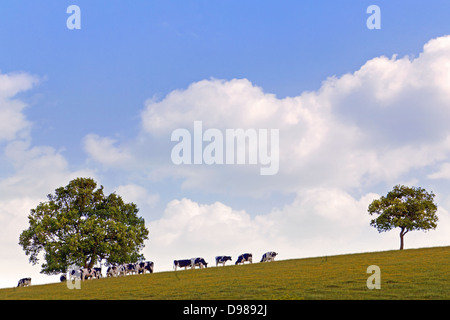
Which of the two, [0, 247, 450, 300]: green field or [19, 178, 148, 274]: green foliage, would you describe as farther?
[19, 178, 148, 274]: green foliage

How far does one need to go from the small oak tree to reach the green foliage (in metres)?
35.2

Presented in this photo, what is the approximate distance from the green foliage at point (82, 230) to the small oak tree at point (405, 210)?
116 ft

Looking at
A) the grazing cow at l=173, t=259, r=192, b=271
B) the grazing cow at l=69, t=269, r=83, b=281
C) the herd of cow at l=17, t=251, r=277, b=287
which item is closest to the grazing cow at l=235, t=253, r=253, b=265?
the herd of cow at l=17, t=251, r=277, b=287

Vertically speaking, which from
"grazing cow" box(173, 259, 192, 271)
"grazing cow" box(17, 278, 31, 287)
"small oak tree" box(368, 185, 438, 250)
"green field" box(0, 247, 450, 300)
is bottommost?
"grazing cow" box(17, 278, 31, 287)

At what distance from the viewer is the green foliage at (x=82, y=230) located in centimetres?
6138

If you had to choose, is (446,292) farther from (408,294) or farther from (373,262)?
(373,262)

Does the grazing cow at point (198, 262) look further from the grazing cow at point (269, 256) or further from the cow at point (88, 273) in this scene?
the cow at point (88, 273)

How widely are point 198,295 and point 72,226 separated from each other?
37982 millimetres

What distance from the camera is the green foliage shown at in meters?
61.4

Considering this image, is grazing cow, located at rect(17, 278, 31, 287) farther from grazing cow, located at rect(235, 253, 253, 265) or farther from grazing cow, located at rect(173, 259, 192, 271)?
grazing cow, located at rect(235, 253, 253, 265)

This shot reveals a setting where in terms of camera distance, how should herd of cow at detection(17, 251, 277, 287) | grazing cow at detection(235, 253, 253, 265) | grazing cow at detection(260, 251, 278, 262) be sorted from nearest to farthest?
herd of cow at detection(17, 251, 277, 287) < grazing cow at detection(235, 253, 253, 265) < grazing cow at detection(260, 251, 278, 262)

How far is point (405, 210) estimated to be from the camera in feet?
247
